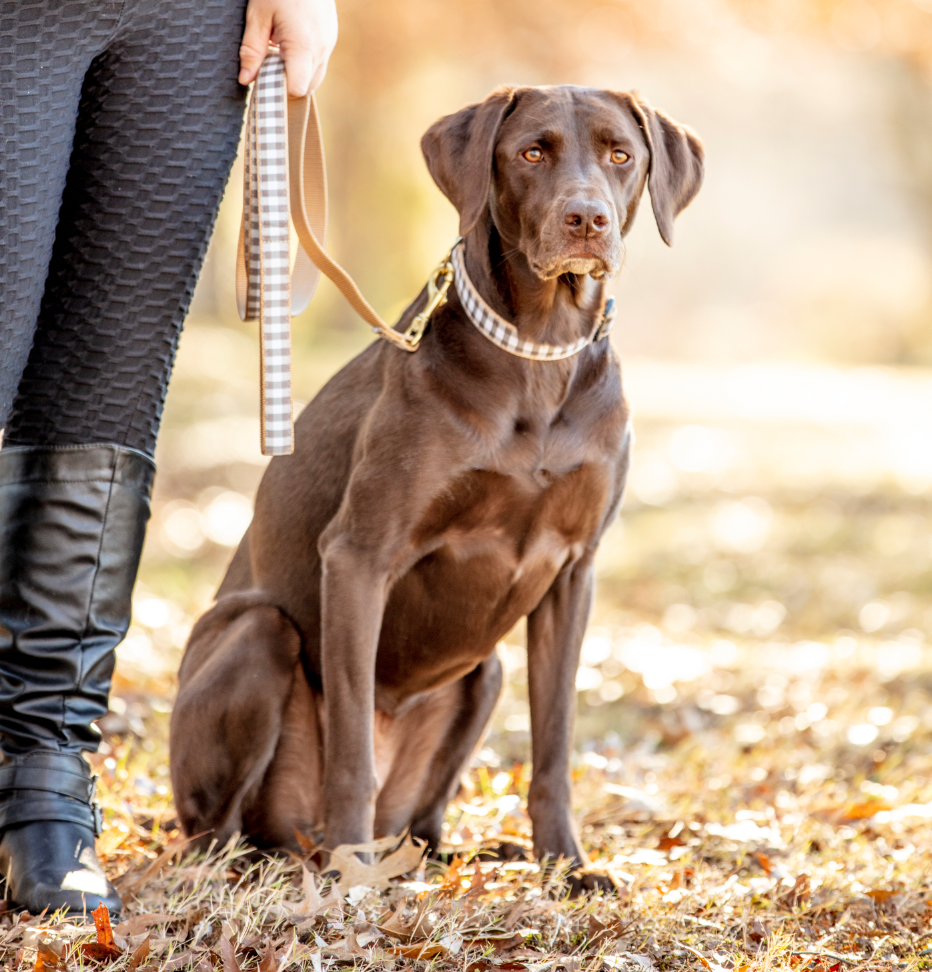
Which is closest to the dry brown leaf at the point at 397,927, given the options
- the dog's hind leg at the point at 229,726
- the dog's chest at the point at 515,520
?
the dog's hind leg at the point at 229,726

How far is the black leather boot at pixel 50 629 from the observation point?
2.25m

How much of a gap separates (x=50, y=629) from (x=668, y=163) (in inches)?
65.0

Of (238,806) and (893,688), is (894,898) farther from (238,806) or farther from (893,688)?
(893,688)

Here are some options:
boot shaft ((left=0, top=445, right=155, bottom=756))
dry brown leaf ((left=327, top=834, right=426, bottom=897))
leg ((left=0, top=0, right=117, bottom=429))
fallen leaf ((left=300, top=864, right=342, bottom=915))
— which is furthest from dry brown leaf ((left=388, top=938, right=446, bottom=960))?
leg ((left=0, top=0, right=117, bottom=429))

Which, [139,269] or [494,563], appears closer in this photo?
[139,269]

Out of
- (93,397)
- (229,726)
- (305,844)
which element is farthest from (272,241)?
(305,844)

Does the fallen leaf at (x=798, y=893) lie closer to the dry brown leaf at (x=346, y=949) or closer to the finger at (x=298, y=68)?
the dry brown leaf at (x=346, y=949)

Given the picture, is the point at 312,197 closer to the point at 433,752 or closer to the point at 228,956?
the point at 433,752

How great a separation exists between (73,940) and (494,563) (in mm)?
1096

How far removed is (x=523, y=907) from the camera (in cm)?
228

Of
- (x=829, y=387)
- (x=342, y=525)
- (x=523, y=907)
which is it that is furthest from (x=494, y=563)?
(x=829, y=387)

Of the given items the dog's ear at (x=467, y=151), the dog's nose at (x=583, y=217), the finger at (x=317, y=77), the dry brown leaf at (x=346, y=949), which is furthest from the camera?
the dog's ear at (x=467, y=151)

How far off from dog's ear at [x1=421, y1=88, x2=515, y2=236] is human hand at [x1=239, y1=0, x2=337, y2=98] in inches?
16.3

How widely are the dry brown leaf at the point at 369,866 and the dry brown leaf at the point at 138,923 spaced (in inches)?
13.6
